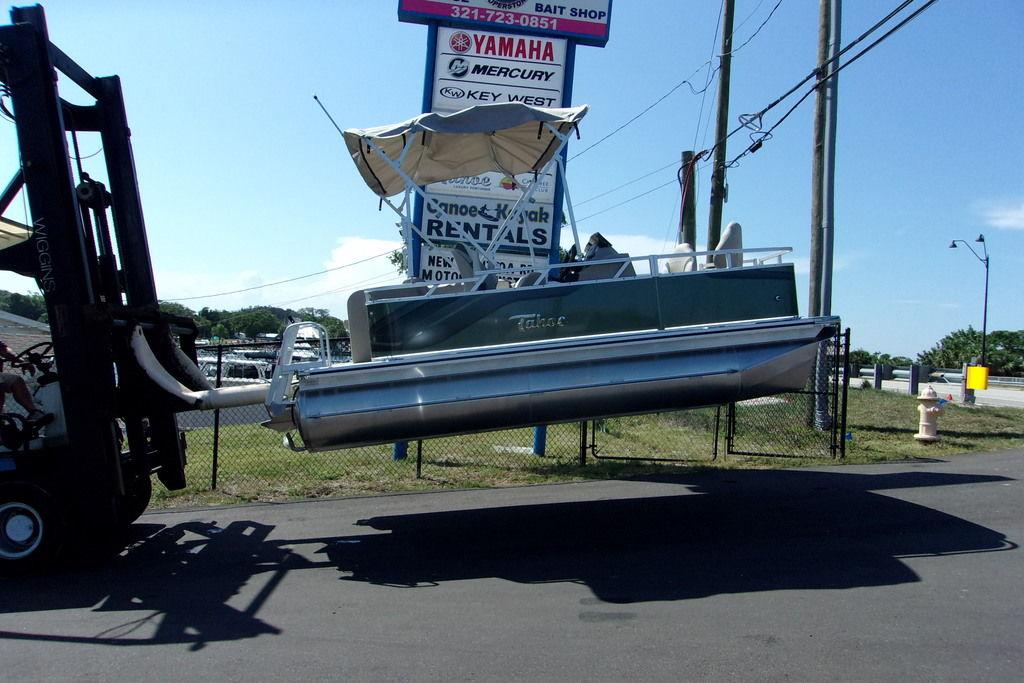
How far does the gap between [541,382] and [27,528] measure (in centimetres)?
414

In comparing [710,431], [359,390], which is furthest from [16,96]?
[710,431]

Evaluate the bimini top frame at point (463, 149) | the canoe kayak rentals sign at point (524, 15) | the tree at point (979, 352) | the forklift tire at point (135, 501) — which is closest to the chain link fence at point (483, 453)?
the forklift tire at point (135, 501)

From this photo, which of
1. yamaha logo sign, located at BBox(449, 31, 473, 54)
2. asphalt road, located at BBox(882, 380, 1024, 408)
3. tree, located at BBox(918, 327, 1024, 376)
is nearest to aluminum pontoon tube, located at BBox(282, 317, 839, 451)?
yamaha logo sign, located at BBox(449, 31, 473, 54)

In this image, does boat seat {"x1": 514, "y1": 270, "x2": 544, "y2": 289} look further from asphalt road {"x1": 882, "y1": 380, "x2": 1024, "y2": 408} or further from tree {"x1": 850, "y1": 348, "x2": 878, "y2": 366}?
tree {"x1": 850, "y1": 348, "x2": 878, "y2": 366}

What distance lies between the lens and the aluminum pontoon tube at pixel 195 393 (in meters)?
6.27

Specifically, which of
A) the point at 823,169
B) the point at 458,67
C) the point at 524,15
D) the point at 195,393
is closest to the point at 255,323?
the point at 458,67

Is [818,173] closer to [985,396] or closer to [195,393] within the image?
[195,393]

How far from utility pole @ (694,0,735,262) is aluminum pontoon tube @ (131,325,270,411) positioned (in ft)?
33.9

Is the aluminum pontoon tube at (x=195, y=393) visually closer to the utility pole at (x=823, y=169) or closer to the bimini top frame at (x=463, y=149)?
the bimini top frame at (x=463, y=149)

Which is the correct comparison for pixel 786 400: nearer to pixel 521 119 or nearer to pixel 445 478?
pixel 445 478

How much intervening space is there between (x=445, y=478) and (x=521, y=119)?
472 centimetres

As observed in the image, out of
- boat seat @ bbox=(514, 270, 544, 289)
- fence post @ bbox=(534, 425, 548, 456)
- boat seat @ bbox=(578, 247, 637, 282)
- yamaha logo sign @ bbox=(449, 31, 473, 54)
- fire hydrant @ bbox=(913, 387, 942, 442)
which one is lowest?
fence post @ bbox=(534, 425, 548, 456)

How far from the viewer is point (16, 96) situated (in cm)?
579

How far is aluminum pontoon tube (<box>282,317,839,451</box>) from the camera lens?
5.86 meters
